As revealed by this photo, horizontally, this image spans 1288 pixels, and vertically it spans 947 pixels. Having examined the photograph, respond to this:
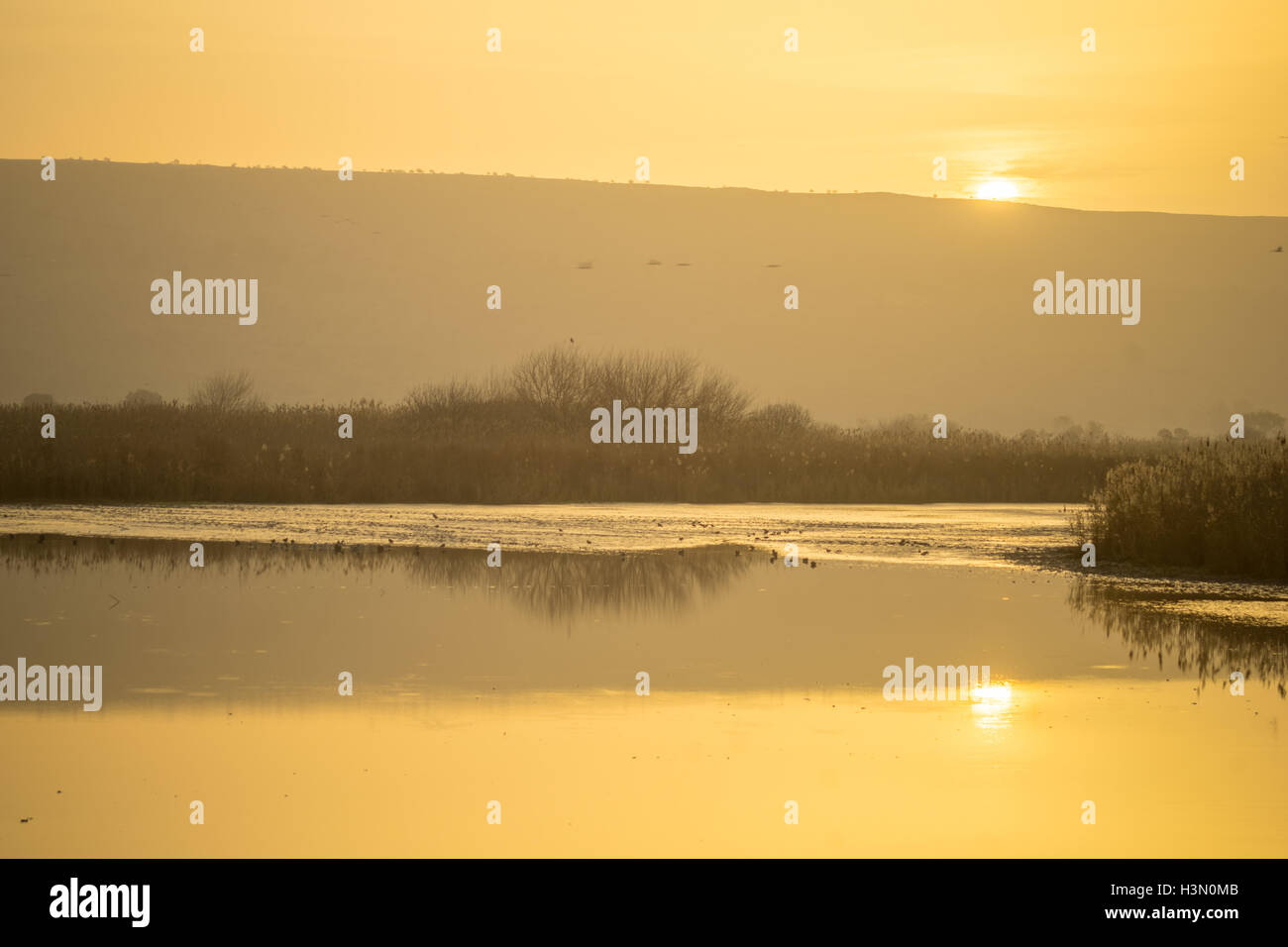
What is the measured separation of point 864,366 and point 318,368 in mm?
38361

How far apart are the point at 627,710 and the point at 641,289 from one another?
109792 mm

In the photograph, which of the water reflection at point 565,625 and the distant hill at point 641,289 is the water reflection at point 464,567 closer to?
the water reflection at point 565,625

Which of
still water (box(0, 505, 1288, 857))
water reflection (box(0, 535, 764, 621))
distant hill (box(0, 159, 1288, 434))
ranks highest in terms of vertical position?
distant hill (box(0, 159, 1288, 434))

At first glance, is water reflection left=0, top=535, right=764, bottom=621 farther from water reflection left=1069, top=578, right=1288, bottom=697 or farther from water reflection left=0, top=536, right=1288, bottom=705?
water reflection left=1069, top=578, right=1288, bottom=697

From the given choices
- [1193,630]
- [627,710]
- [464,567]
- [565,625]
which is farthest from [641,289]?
[627,710]

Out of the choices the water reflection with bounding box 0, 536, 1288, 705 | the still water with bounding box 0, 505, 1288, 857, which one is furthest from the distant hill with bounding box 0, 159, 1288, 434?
the still water with bounding box 0, 505, 1288, 857

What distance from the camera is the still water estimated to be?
7.83m

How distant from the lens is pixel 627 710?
34.8 feet

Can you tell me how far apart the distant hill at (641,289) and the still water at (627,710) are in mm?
86803

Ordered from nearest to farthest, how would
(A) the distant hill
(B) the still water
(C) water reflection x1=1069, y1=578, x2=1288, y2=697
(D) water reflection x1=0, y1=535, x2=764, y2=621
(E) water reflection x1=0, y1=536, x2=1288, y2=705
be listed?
(B) the still water → (E) water reflection x1=0, y1=536, x2=1288, y2=705 → (C) water reflection x1=1069, y1=578, x2=1288, y2=697 → (D) water reflection x1=0, y1=535, x2=764, y2=621 → (A) the distant hill

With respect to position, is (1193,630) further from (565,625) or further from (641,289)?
(641,289)

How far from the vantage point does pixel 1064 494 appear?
36188 millimetres

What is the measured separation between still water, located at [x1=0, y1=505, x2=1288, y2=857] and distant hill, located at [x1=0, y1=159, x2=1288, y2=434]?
86803 millimetres
